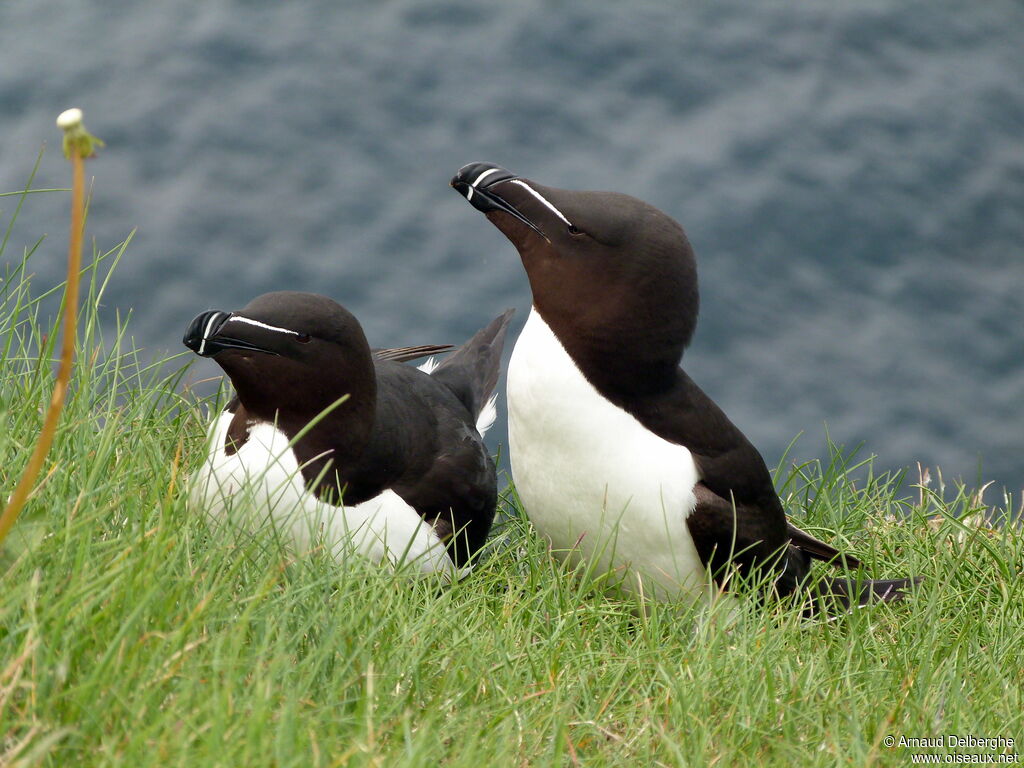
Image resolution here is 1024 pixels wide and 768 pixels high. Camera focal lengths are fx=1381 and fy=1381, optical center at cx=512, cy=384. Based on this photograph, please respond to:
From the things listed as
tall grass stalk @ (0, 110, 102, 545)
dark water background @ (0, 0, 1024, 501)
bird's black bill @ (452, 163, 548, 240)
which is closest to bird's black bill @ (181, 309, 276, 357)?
bird's black bill @ (452, 163, 548, 240)

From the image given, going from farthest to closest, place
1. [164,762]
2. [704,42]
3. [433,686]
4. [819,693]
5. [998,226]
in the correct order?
[704,42], [998,226], [819,693], [433,686], [164,762]

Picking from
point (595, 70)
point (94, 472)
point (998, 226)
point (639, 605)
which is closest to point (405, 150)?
point (595, 70)

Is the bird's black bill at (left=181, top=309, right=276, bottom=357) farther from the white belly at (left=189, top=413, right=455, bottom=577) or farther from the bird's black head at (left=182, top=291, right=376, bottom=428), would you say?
the white belly at (left=189, top=413, right=455, bottom=577)

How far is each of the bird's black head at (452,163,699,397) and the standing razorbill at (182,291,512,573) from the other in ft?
2.13

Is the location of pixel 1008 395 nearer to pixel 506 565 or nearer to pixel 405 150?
pixel 405 150

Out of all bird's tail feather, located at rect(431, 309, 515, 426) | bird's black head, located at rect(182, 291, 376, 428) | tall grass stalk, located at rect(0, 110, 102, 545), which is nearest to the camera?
tall grass stalk, located at rect(0, 110, 102, 545)

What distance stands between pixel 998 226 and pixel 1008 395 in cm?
160

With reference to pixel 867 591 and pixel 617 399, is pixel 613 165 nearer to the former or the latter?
pixel 867 591

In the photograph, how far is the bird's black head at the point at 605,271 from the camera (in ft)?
14.6

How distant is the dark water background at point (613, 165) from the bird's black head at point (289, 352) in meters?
6.38

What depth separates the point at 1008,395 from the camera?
11.0 meters

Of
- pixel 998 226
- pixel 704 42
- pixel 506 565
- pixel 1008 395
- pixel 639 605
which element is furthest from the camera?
pixel 704 42

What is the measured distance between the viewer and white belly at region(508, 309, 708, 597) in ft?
14.8

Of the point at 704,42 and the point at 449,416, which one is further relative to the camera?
the point at 704,42
